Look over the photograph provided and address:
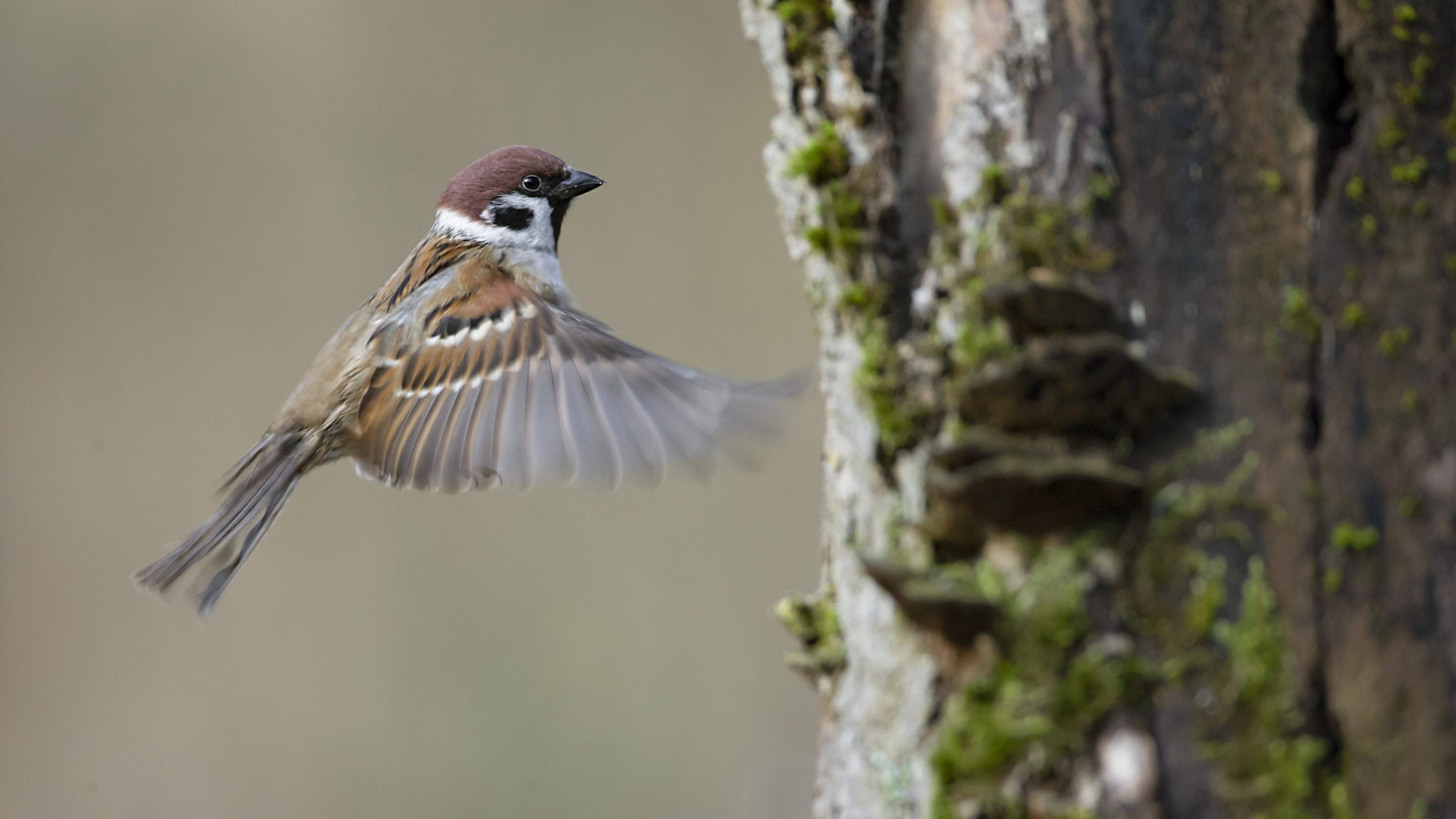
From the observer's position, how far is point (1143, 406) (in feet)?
3.70

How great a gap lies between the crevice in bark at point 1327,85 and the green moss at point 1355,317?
6.1 inches

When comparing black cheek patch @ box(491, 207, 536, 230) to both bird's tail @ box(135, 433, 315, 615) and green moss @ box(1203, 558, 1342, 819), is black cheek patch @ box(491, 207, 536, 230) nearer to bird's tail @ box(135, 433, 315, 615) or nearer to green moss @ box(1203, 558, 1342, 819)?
bird's tail @ box(135, 433, 315, 615)

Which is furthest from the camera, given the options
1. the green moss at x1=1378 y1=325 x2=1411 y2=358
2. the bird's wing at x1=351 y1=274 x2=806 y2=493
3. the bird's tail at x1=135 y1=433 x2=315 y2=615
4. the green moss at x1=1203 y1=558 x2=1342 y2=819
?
the bird's tail at x1=135 y1=433 x2=315 y2=615

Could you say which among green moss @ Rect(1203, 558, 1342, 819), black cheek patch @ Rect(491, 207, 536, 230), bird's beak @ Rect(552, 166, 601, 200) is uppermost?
bird's beak @ Rect(552, 166, 601, 200)

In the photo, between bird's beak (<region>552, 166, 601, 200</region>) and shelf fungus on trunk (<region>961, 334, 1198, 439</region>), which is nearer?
A: shelf fungus on trunk (<region>961, 334, 1198, 439</region>)

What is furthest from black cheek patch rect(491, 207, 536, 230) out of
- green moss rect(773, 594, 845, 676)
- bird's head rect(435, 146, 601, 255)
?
green moss rect(773, 594, 845, 676)

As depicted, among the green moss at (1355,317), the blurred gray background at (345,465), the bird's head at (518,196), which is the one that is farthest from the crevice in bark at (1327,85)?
the blurred gray background at (345,465)

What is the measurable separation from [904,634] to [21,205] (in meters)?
5.24

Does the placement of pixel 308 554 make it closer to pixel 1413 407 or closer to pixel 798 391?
pixel 798 391

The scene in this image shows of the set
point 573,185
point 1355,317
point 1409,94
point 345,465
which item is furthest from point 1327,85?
point 345,465

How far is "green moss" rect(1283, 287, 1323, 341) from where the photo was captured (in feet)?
3.82

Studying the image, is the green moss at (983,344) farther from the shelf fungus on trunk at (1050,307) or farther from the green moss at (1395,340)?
the green moss at (1395,340)

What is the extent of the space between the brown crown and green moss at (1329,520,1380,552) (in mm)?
2425

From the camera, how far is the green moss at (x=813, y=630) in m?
1.43
